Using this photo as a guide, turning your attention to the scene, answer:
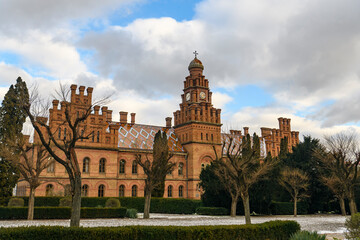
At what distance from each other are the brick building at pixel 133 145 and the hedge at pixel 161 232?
26838 millimetres

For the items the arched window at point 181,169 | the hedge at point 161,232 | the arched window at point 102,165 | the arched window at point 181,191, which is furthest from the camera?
the arched window at point 181,169

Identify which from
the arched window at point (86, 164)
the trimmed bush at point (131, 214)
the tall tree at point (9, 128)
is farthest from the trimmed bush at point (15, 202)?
the arched window at point (86, 164)

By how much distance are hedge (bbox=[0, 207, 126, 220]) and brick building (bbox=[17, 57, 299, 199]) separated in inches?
417

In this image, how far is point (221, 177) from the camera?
32.4 metres

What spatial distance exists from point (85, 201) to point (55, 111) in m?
12.7

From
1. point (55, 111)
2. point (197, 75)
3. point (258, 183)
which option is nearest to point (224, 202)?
point (258, 183)

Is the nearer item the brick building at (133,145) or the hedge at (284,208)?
the hedge at (284,208)

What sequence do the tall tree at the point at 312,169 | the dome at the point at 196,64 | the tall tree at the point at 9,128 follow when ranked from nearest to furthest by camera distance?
the tall tree at the point at 9,128
the tall tree at the point at 312,169
the dome at the point at 196,64

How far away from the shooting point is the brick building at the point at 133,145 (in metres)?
42.7

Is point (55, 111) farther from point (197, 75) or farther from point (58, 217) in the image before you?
point (197, 75)

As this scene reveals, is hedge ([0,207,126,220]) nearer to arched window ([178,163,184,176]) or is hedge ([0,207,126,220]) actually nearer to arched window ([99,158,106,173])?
arched window ([99,158,106,173])

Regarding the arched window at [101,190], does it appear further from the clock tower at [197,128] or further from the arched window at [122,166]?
the clock tower at [197,128]

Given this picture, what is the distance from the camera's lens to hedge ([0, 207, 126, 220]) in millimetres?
25750

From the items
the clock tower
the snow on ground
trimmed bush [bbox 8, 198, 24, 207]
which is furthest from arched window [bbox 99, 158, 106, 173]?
the snow on ground
